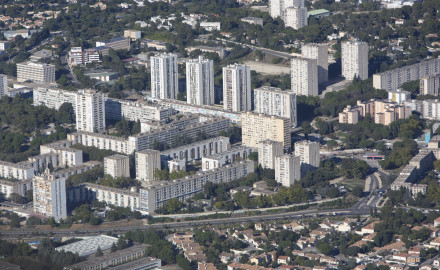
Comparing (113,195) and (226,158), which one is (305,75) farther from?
(113,195)

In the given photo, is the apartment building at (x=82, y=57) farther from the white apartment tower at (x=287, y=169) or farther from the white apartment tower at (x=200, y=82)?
the white apartment tower at (x=287, y=169)

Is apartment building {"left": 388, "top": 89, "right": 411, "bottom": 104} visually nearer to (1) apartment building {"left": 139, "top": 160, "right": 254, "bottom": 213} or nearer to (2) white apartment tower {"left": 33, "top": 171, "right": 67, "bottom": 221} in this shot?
(1) apartment building {"left": 139, "top": 160, "right": 254, "bottom": 213}

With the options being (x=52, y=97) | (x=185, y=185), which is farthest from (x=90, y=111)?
(x=185, y=185)

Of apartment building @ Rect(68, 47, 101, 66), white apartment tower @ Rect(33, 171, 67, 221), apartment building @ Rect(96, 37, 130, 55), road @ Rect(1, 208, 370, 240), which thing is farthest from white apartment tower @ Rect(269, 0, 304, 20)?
white apartment tower @ Rect(33, 171, 67, 221)

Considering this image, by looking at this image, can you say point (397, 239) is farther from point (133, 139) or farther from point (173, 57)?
point (173, 57)

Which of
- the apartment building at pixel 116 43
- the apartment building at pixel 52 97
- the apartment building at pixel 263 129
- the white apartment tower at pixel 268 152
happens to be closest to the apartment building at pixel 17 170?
the apartment building at pixel 52 97

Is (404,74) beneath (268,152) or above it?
beneath
